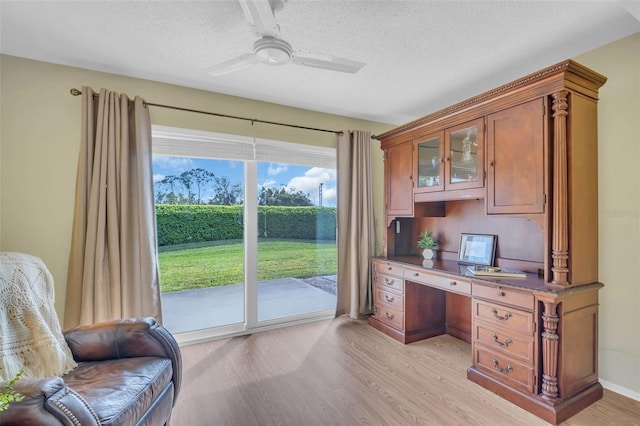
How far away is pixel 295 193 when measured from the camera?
12.0ft

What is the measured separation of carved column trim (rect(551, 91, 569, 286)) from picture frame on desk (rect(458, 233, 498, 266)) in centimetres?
74

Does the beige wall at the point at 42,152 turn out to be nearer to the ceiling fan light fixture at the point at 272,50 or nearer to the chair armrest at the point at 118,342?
the chair armrest at the point at 118,342

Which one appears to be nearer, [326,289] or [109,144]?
[109,144]

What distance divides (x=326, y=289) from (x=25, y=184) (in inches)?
119

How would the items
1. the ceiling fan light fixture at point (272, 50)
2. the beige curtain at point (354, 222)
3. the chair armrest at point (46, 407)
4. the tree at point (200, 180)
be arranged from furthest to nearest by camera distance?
the beige curtain at point (354, 222) → the tree at point (200, 180) → the ceiling fan light fixture at point (272, 50) → the chair armrest at point (46, 407)

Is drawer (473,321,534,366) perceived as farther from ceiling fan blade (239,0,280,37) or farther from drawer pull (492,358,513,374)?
ceiling fan blade (239,0,280,37)

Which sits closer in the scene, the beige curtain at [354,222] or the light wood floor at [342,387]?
the light wood floor at [342,387]

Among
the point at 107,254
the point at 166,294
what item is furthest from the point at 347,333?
the point at 107,254

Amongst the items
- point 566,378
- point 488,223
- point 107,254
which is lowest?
point 566,378

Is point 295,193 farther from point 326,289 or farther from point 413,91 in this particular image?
point 413,91

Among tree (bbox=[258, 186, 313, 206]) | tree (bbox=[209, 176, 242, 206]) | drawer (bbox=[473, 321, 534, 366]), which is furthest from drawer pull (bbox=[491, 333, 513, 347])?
tree (bbox=[209, 176, 242, 206])

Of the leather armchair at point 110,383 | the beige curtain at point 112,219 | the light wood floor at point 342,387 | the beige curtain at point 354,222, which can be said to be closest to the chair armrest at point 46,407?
the leather armchair at point 110,383

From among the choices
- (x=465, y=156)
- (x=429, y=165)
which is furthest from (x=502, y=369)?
(x=429, y=165)

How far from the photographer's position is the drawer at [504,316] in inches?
81.1
